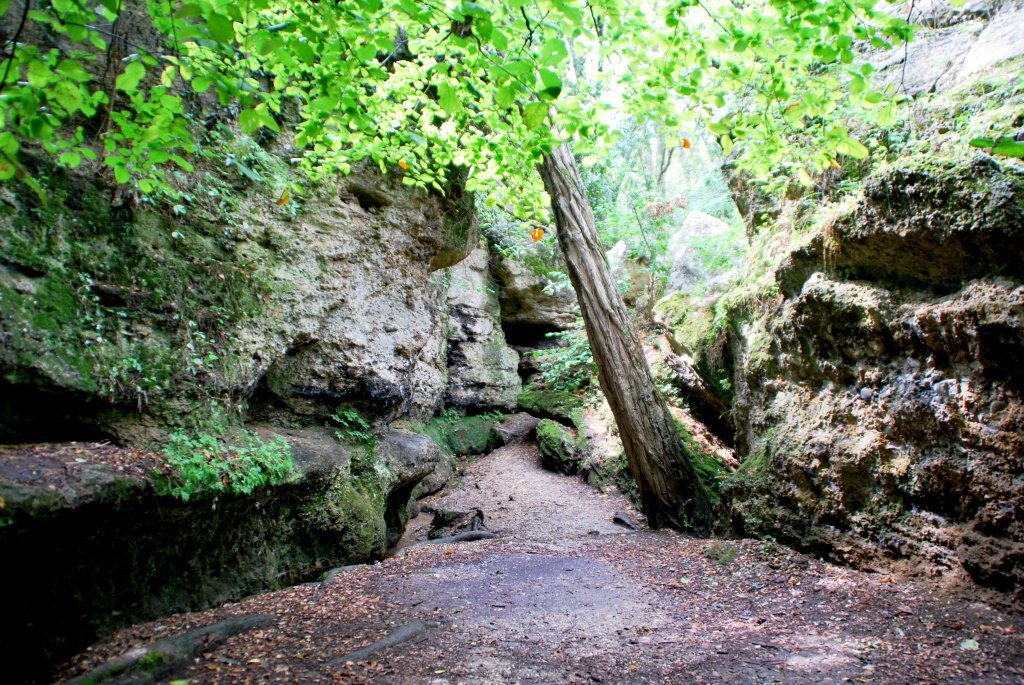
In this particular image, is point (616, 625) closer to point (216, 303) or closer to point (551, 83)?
point (551, 83)

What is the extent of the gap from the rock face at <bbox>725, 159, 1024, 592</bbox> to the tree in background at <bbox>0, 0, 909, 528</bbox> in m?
0.86

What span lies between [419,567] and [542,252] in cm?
1012

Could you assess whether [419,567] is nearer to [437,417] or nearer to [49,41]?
[49,41]

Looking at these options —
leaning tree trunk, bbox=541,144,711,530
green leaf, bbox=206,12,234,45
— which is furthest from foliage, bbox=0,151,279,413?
leaning tree trunk, bbox=541,144,711,530

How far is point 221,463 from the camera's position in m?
4.18

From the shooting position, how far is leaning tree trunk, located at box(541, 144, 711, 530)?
265 inches

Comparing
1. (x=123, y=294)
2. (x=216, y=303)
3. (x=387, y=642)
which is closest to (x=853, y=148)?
(x=387, y=642)

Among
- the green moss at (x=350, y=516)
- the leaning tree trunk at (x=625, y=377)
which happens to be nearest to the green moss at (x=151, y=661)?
the green moss at (x=350, y=516)

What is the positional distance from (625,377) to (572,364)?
5.42 m

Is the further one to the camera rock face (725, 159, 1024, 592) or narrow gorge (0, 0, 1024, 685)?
rock face (725, 159, 1024, 592)

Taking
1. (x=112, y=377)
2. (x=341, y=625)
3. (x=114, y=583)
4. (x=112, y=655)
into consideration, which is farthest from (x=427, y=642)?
(x=112, y=377)

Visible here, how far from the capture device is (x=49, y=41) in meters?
4.32

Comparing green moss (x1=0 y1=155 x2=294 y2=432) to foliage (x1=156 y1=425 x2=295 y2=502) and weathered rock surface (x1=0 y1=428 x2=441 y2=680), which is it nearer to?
foliage (x1=156 y1=425 x2=295 y2=502)

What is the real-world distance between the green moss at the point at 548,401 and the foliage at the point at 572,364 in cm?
21
